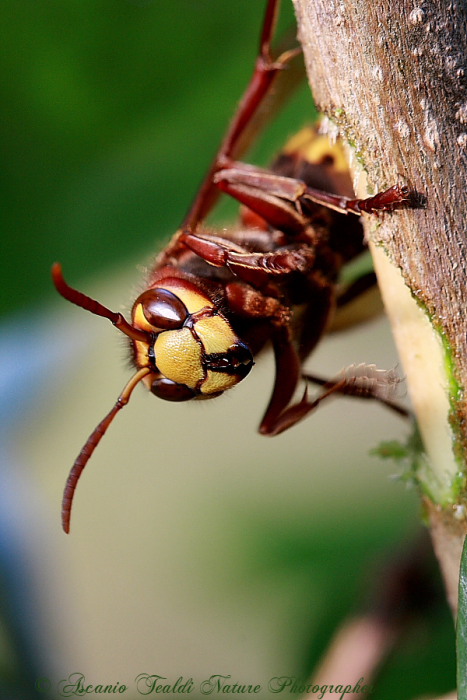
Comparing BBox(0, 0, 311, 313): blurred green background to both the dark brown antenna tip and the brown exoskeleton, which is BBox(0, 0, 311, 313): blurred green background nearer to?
the brown exoskeleton

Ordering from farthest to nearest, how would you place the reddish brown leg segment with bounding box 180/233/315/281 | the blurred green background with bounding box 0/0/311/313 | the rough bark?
1. the blurred green background with bounding box 0/0/311/313
2. the reddish brown leg segment with bounding box 180/233/315/281
3. the rough bark

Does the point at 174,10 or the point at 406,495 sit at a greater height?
the point at 174,10

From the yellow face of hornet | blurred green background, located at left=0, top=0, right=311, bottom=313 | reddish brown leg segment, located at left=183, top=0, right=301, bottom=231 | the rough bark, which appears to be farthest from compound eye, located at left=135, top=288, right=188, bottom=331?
blurred green background, located at left=0, top=0, right=311, bottom=313

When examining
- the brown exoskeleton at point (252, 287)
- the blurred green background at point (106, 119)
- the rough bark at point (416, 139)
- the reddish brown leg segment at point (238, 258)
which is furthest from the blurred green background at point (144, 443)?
the rough bark at point (416, 139)

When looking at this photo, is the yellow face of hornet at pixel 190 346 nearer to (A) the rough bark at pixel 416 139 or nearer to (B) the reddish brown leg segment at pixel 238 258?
(B) the reddish brown leg segment at pixel 238 258

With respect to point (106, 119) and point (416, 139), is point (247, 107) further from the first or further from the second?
point (416, 139)

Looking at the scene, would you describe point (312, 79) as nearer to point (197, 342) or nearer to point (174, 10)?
point (197, 342)

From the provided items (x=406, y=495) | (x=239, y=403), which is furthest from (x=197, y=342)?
(x=239, y=403)
